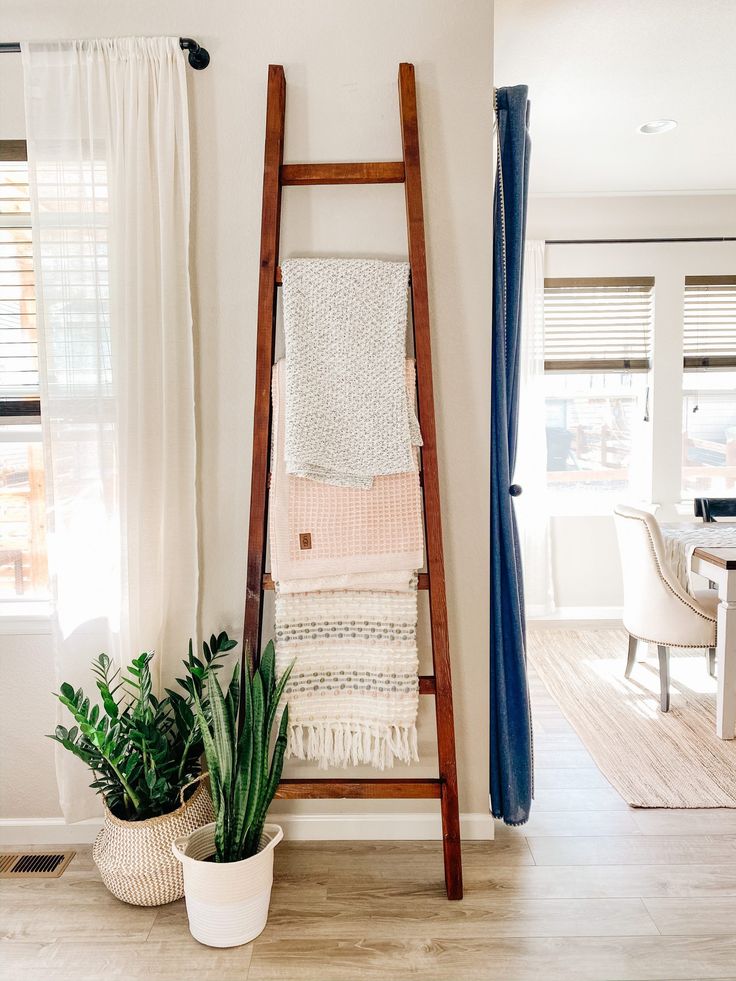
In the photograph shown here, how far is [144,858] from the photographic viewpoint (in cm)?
178

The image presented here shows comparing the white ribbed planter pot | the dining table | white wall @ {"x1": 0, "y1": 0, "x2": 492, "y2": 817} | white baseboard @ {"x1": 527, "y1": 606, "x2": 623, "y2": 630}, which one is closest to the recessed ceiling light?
white wall @ {"x1": 0, "y1": 0, "x2": 492, "y2": 817}

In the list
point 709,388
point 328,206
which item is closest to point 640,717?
point 709,388

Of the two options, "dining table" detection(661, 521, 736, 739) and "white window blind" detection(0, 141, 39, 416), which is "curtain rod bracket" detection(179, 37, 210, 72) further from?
"dining table" detection(661, 521, 736, 739)

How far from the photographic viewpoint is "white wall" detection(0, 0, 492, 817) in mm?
1884

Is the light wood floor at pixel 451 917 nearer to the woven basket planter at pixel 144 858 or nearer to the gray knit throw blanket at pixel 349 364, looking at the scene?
the woven basket planter at pixel 144 858

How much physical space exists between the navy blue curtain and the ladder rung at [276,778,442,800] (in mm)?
340

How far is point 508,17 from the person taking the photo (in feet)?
7.61

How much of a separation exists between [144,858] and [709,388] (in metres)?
3.88

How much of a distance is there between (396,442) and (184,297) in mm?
660

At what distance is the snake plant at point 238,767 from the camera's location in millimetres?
1682

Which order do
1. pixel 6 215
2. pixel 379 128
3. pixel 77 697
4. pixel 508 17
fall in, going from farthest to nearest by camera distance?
pixel 508 17 → pixel 6 215 → pixel 379 128 → pixel 77 697

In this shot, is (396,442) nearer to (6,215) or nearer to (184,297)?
(184,297)

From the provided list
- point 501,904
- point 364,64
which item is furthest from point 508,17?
point 501,904

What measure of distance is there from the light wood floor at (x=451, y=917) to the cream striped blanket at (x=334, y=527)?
2.54 feet
